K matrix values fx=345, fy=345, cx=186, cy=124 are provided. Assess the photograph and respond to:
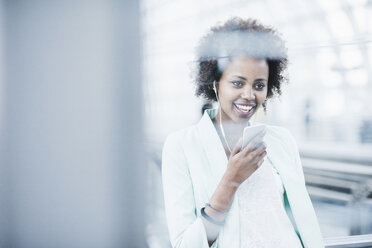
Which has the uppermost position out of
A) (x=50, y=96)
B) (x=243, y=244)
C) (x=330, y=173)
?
(x=50, y=96)

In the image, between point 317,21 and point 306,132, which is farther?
point 306,132

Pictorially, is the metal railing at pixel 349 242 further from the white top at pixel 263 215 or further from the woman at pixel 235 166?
the white top at pixel 263 215

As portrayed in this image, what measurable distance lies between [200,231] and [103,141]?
443mm

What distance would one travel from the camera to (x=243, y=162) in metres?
1.12

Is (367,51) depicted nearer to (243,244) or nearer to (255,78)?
(255,78)

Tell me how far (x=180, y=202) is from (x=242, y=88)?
0.46 meters

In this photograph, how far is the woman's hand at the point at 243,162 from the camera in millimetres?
1112

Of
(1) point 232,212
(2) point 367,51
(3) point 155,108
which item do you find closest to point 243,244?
(1) point 232,212

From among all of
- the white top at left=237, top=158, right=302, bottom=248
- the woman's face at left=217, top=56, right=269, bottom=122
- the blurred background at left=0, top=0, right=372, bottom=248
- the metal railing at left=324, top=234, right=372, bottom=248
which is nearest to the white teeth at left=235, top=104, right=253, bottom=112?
the woman's face at left=217, top=56, right=269, bottom=122

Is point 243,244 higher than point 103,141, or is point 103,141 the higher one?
point 103,141

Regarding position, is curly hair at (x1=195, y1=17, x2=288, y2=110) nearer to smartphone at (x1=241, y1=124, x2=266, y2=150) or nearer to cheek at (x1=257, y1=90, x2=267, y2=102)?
cheek at (x1=257, y1=90, x2=267, y2=102)

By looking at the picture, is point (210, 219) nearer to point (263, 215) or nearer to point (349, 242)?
point (263, 215)

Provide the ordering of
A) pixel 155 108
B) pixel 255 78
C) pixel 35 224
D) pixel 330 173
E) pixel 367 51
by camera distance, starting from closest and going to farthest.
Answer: pixel 35 224 < pixel 155 108 < pixel 255 78 < pixel 367 51 < pixel 330 173

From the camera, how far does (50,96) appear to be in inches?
32.9
